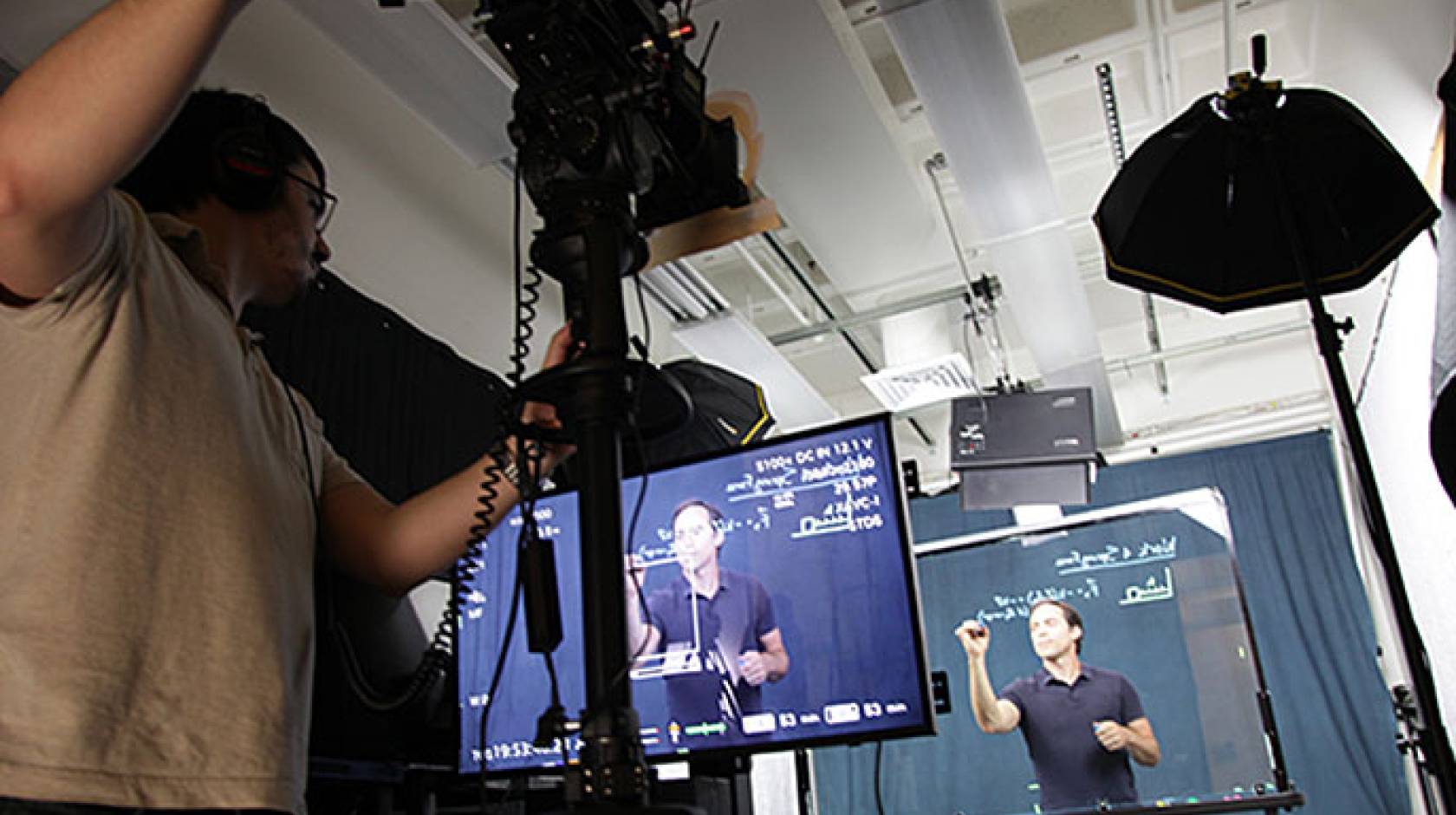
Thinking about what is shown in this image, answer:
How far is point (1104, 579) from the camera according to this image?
5512mm

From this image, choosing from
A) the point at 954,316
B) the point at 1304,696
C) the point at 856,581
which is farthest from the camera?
the point at 954,316

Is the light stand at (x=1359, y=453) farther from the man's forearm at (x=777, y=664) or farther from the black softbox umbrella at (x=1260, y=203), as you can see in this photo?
the man's forearm at (x=777, y=664)

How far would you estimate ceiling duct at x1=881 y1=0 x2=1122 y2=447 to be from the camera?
116 inches

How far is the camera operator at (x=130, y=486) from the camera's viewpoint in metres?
0.57

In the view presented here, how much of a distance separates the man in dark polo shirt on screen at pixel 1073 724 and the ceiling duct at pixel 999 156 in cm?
155

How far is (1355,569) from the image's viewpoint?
590cm

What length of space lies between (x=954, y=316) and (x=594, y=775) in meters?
6.14

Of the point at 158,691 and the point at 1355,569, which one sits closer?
the point at 158,691

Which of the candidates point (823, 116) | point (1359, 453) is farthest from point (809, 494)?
point (823, 116)

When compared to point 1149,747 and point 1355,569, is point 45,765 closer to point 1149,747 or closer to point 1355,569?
point 1149,747

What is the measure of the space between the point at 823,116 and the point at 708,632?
109 inches

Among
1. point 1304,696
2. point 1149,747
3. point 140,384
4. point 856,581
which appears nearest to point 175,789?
point 140,384

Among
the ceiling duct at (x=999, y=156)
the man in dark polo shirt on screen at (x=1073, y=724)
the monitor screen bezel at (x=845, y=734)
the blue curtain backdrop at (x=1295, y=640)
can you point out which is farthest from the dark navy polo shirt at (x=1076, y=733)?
the monitor screen bezel at (x=845, y=734)

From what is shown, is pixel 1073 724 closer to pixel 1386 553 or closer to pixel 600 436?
pixel 1386 553
